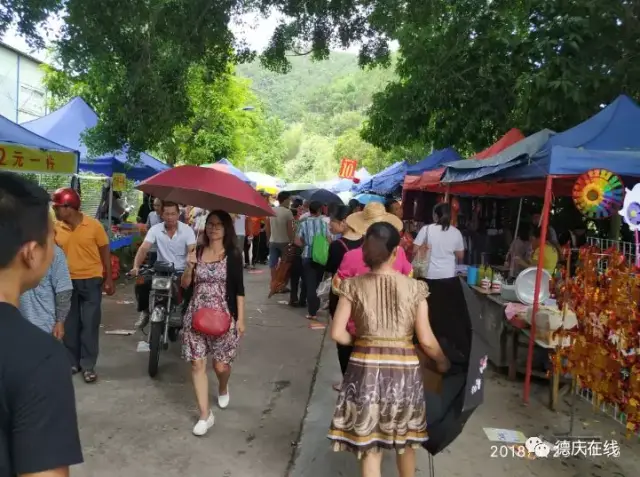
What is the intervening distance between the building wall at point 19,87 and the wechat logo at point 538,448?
2356 cm

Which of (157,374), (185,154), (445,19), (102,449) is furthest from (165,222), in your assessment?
(185,154)

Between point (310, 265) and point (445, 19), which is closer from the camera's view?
point (310, 265)

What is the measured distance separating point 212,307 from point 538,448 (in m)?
2.69

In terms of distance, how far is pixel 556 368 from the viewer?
4785mm

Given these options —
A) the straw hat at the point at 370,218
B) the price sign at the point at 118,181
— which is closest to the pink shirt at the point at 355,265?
the straw hat at the point at 370,218

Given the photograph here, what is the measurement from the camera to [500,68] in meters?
10.5

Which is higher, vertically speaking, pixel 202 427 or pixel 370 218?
pixel 370 218

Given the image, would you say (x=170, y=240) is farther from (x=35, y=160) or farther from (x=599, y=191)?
(x=599, y=191)

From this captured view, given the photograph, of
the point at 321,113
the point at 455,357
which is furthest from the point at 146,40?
the point at 321,113

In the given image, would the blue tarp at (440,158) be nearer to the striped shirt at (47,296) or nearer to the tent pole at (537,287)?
the tent pole at (537,287)

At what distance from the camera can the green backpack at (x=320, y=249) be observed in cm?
830

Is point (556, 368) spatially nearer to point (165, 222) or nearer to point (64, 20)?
point (165, 222)

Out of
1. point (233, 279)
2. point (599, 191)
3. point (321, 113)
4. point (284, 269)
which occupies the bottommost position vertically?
point (284, 269)

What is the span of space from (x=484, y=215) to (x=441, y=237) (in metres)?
6.47
